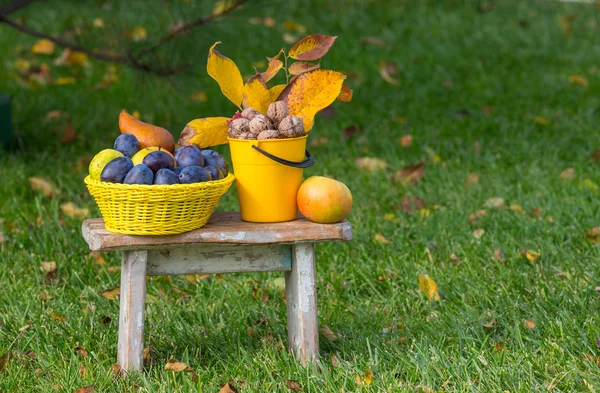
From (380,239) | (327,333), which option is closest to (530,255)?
(380,239)

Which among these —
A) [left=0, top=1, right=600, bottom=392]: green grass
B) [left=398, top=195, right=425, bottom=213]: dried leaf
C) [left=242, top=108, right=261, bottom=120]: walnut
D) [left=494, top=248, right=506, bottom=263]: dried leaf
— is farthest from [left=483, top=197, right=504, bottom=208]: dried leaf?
[left=242, top=108, right=261, bottom=120]: walnut

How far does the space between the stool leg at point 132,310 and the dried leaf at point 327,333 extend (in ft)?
1.75

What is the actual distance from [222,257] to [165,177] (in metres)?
0.30

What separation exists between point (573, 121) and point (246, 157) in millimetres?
3032

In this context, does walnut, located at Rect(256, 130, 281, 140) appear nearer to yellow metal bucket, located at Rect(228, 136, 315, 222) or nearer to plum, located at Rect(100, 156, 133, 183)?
yellow metal bucket, located at Rect(228, 136, 315, 222)

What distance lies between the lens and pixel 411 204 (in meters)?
3.61

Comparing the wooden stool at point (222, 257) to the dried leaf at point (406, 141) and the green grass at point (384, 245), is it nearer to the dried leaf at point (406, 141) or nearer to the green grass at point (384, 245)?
the green grass at point (384, 245)

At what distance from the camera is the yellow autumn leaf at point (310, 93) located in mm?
2197

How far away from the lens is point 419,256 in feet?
10.0

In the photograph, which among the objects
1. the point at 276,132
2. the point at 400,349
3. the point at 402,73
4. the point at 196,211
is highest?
the point at 276,132

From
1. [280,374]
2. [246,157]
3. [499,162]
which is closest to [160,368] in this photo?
[280,374]

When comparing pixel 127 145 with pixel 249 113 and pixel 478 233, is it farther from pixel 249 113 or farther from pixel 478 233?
pixel 478 233

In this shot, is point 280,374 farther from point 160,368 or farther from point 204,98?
point 204,98

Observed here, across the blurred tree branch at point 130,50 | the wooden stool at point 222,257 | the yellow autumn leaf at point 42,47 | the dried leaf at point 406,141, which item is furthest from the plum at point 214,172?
the yellow autumn leaf at point 42,47
